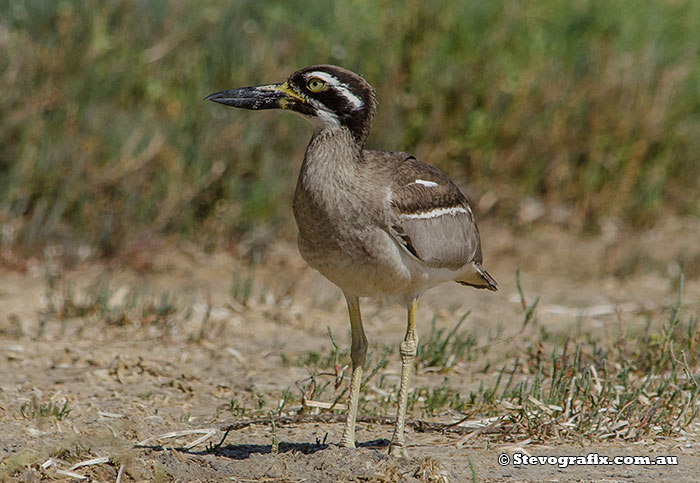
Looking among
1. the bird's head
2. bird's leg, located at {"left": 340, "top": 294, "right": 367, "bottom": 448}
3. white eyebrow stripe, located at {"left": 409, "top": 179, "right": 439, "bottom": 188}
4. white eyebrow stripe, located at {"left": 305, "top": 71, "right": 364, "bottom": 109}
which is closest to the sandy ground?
bird's leg, located at {"left": 340, "top": 294, "right": 367, "bottom": 448}

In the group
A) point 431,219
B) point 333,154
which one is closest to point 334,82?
Result: point 333,154

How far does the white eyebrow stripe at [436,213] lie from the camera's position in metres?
4.37

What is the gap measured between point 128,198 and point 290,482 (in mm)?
4724

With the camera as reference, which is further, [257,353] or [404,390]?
[257,353]

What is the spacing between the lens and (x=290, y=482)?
12.8 ft

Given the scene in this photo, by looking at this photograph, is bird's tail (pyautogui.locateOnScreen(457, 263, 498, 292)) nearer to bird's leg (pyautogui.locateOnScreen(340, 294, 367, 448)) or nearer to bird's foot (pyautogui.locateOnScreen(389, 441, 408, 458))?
bird's leg (pyautogui.locateOnScreen(340, 294, 367, 448))

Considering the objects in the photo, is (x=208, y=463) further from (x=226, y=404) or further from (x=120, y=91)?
(x=120, y=91)

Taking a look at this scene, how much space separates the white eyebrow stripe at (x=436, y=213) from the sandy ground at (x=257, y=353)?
1002 millimetres

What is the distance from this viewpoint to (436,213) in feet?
15.1

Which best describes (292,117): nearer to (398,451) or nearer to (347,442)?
(347,442)

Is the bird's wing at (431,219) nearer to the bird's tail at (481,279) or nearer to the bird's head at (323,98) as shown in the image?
the bird's tail at (481,279)

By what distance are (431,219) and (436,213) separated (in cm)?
8

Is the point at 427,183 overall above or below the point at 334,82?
below

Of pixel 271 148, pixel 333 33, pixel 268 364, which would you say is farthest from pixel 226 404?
pixel 333 33
